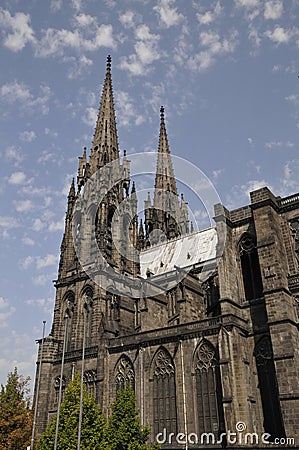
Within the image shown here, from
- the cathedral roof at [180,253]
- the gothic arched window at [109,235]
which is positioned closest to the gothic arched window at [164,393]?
the cathedral roof at [180,253]

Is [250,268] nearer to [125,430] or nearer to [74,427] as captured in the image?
[125,430]

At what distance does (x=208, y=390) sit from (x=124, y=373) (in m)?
6.73

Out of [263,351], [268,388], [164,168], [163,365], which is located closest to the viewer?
[268,388]

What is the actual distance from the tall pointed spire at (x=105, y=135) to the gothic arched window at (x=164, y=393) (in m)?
25.4

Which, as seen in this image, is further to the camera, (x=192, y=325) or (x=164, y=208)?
(x=164, y=208)

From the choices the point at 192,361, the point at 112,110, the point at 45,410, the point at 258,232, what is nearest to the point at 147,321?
the point at 192,361

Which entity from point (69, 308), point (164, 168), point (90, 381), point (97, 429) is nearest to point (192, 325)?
point (97, 429)

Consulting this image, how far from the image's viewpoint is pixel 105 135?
159 ft

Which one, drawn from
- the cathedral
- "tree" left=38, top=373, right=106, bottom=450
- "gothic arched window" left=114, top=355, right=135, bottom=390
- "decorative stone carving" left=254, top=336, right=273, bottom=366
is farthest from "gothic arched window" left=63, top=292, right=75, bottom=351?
"decorative stone carving" left=254, top=336, right=273, bottom=366

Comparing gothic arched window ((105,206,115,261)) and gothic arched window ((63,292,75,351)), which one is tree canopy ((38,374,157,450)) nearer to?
gothic arched window ((63,292,75,351))

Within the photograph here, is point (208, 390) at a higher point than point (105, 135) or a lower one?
lower

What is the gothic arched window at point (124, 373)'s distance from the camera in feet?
88.1

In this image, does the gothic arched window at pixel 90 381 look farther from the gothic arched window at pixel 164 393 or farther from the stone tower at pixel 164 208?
the stone tower at pixel 164 208

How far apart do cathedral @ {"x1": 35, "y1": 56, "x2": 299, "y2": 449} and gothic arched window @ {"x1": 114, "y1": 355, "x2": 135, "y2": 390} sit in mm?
76
